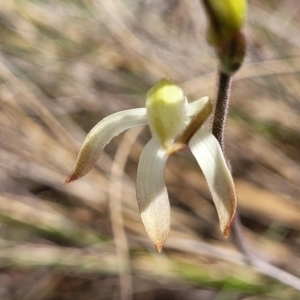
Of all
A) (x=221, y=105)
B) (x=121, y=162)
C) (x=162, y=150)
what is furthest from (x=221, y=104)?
(x=121, y=162)

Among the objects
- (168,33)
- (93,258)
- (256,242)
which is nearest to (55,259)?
(93,258)

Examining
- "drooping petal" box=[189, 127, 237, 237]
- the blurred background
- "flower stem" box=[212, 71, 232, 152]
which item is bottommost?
"drooping petal" box=[189, 127, 237, 237]

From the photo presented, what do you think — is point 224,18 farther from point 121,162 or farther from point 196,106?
point 121,162

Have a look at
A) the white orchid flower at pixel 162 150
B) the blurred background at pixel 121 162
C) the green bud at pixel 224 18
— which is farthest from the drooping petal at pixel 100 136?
the blurred background at pixel 121 162

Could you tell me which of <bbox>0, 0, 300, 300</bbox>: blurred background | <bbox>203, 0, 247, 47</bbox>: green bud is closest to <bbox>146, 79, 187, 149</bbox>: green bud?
<bbox>203, 0, 247, 47</bbox>: green bud

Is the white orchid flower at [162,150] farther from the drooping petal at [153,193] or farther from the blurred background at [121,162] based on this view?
the blurred background at [121,162]

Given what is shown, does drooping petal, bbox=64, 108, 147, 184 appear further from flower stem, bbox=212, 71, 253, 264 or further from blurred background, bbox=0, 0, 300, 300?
blurred background, bbox=0, 0, 300, 300
